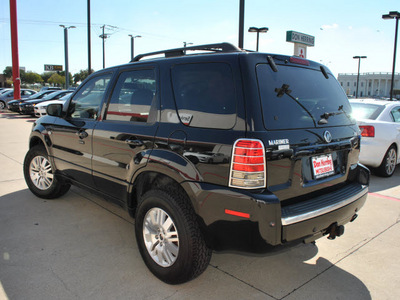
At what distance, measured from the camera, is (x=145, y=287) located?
2742 millimetres

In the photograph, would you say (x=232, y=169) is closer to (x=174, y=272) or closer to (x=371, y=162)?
(x=174, y=272)

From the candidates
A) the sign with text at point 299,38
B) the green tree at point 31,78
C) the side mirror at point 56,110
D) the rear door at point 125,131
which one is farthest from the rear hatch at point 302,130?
the green tree at point 31,78

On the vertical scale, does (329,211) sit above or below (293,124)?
below

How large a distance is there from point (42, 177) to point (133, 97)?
2.36 m

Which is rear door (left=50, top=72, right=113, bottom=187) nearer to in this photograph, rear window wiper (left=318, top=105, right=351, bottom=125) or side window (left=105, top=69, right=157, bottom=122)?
side window (left=105, top=69, right=157, bottom=122)

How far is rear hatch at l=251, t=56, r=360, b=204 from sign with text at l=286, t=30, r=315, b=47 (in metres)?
7.35

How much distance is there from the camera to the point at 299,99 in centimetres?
266

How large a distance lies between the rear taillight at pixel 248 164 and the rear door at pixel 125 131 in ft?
2.86

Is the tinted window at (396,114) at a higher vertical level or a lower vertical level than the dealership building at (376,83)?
lower

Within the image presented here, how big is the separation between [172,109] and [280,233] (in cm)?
129

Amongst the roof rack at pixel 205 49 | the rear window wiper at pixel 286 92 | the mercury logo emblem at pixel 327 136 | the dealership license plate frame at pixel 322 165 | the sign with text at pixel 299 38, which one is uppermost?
the sign with text at pixel 299 38

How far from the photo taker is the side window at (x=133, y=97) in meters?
3.03

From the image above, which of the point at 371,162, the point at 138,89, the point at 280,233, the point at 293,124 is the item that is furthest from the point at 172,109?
the point at 371,162

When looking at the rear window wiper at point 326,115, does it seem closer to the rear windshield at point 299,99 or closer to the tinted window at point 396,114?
→ the rear windshield at point 299,99
